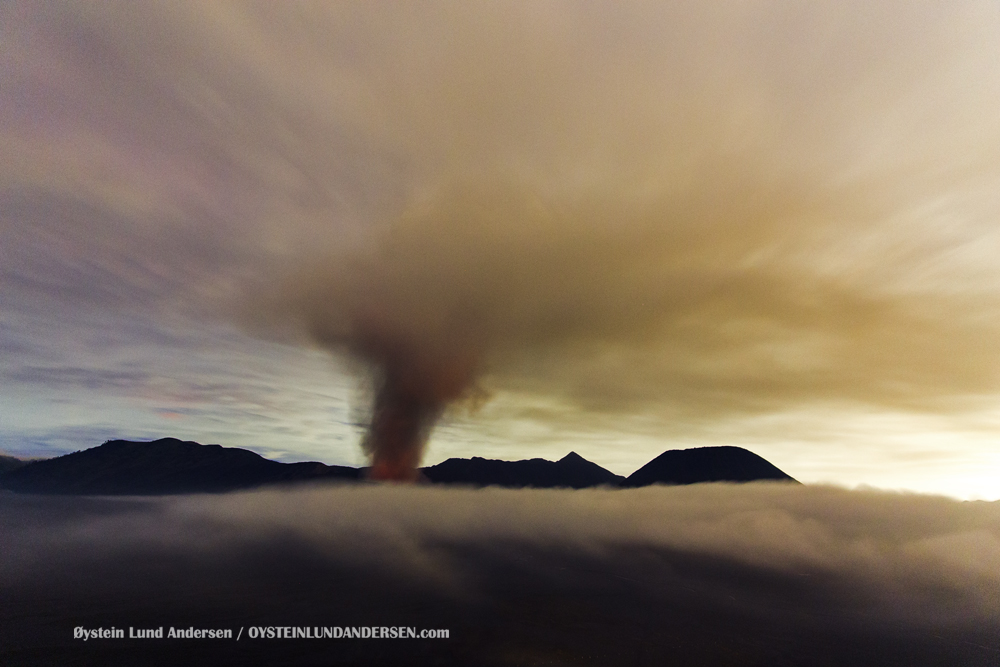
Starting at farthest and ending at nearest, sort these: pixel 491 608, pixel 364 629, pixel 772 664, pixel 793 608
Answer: pixel 793 608 → pixel 491 608 → pixel 364 629 → pixel 772 664

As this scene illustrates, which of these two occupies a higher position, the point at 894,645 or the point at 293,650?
the point at 293,650

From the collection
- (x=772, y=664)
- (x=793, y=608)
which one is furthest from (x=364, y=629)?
(x=793, y=608)

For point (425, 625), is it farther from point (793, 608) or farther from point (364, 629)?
point (793, 608)

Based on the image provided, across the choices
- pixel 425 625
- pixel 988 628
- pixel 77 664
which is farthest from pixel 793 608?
pixel 77 664

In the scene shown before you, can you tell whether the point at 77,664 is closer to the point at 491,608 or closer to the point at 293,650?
the point at 293,650

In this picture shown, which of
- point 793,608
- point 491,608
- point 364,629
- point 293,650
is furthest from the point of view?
point 793,608

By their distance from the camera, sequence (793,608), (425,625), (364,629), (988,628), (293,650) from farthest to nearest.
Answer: (793,608) < (988,628) < (425,625) < (364,629) < (293,650)

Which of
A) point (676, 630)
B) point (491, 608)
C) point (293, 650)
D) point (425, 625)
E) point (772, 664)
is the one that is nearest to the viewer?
point (293, 650)

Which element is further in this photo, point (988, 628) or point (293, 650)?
point (988, 628)

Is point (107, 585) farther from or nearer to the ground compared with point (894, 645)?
farther from the ground
